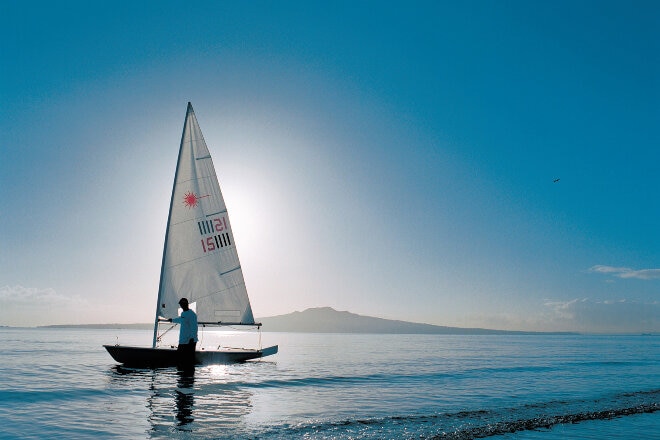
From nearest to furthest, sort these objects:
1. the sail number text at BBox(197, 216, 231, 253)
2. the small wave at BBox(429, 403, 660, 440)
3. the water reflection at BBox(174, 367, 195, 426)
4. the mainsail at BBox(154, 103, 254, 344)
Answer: the small wave at BBox(429, 403, 660, 440)
the water reflection at BBox(174, 367, 195, 426)
the mainsail at BBox(154, 103, 254, 344)
the sail number text at BBox(197, 216, 231, 253)

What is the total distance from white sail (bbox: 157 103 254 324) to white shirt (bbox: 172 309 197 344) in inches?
247

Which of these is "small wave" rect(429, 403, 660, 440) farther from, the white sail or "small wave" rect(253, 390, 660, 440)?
the white sail

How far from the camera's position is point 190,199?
32.8 meters

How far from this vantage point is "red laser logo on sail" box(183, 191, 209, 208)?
107ft

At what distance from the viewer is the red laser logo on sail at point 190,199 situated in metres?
32.7

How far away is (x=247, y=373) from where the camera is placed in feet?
103

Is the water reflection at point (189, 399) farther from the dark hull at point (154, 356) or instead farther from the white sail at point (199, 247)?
the white sail at point (199, 247)

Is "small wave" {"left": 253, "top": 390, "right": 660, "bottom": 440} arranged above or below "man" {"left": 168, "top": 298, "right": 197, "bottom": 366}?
below

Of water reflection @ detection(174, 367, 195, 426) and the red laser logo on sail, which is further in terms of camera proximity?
the red laser logo on sail

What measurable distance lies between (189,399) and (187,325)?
21.0 feet

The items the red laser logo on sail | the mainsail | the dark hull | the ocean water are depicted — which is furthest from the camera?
the red laser logo on sail

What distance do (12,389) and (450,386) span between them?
22052 millimetres

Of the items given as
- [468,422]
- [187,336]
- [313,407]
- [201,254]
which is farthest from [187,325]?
[468,422]

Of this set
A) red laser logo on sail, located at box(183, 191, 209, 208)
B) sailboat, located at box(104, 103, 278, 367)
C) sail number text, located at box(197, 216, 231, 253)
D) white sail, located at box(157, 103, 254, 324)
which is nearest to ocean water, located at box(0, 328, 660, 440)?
sailboat, located at box(104, 103, 278, 367)
